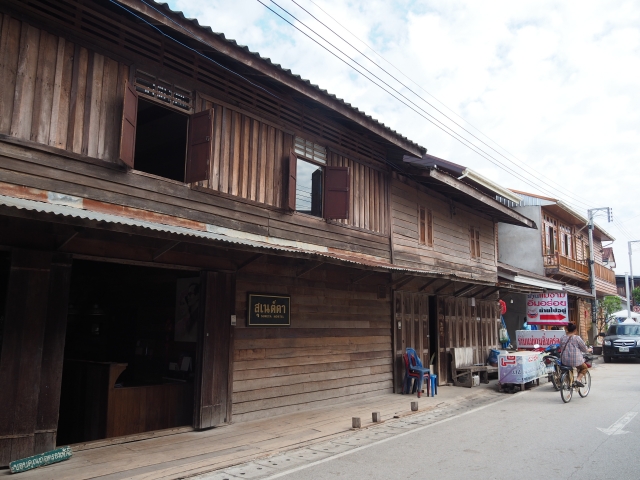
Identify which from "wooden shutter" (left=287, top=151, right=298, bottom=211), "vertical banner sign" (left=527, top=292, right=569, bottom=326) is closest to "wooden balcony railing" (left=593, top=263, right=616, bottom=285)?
"vertical banner sign" (left=527, top=292, right=569, bottom=326)

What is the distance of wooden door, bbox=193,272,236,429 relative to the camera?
28.6ft

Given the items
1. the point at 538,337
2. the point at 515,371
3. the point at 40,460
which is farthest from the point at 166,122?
the point at 538,337

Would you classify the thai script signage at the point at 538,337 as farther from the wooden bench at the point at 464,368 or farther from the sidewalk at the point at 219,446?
the sidewalk at the point at 219,446

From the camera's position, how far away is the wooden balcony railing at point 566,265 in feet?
90.2

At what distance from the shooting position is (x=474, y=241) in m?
18.6

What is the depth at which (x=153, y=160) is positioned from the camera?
46.8 feet

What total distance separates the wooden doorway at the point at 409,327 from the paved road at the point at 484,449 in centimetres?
271

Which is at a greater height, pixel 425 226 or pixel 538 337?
pixel 425 226

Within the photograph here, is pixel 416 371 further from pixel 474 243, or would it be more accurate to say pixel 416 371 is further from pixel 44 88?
pixel 44 88

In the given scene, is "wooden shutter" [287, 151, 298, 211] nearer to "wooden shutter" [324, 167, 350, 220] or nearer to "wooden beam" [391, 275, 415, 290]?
"wooden shutter" [324, 167, 350, 220]

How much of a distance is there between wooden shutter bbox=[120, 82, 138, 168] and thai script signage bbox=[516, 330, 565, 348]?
14.9m

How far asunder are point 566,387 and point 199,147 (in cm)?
976

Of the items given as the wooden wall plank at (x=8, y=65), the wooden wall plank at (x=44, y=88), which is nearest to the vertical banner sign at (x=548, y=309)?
the wooden wall plank at (x=44, y=88)

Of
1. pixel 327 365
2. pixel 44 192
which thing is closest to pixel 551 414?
pixel 327 365
